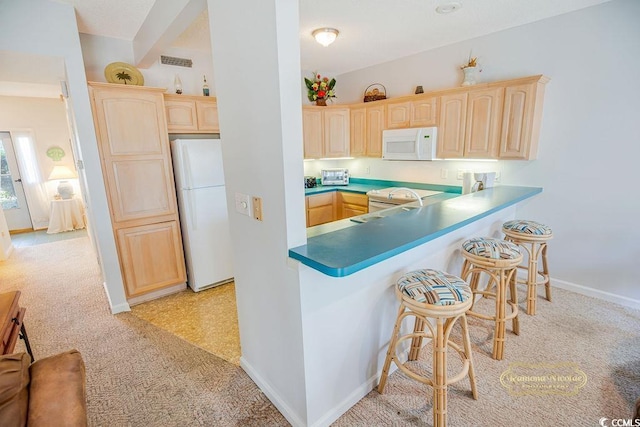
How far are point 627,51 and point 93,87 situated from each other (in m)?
4.54

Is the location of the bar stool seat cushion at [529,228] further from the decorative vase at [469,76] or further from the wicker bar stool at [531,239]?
the decorative vase at [469,76]

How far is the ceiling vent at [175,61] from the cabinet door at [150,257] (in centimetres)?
185

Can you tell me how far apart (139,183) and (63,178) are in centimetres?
465

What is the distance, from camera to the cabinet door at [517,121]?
108 inches

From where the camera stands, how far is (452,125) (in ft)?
10.7

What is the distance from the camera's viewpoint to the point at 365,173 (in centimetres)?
462

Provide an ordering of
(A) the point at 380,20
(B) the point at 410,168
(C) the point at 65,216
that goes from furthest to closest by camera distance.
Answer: (C) the point at 65,216 → (B) the point at 410,168 → (A) the point at 380,20

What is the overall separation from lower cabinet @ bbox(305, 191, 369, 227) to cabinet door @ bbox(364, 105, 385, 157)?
26.7 inches

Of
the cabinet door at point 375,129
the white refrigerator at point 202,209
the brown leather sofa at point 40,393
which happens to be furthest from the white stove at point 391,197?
the brown leather sofa at point 40,393

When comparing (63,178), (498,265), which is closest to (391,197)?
(498,265)

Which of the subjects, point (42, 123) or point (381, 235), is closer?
point (381, 235)

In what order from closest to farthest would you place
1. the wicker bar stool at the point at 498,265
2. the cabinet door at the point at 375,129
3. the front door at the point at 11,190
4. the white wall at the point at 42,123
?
the wicker bar stool at the point at 498,265 → the cabinet door at the point at 375,129 → the white wall at the point at 42,123 → the front door at the point at 11,190

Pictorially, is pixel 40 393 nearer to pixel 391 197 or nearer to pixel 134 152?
pixel 134 152

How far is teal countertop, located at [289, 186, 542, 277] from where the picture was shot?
48.8 inches
